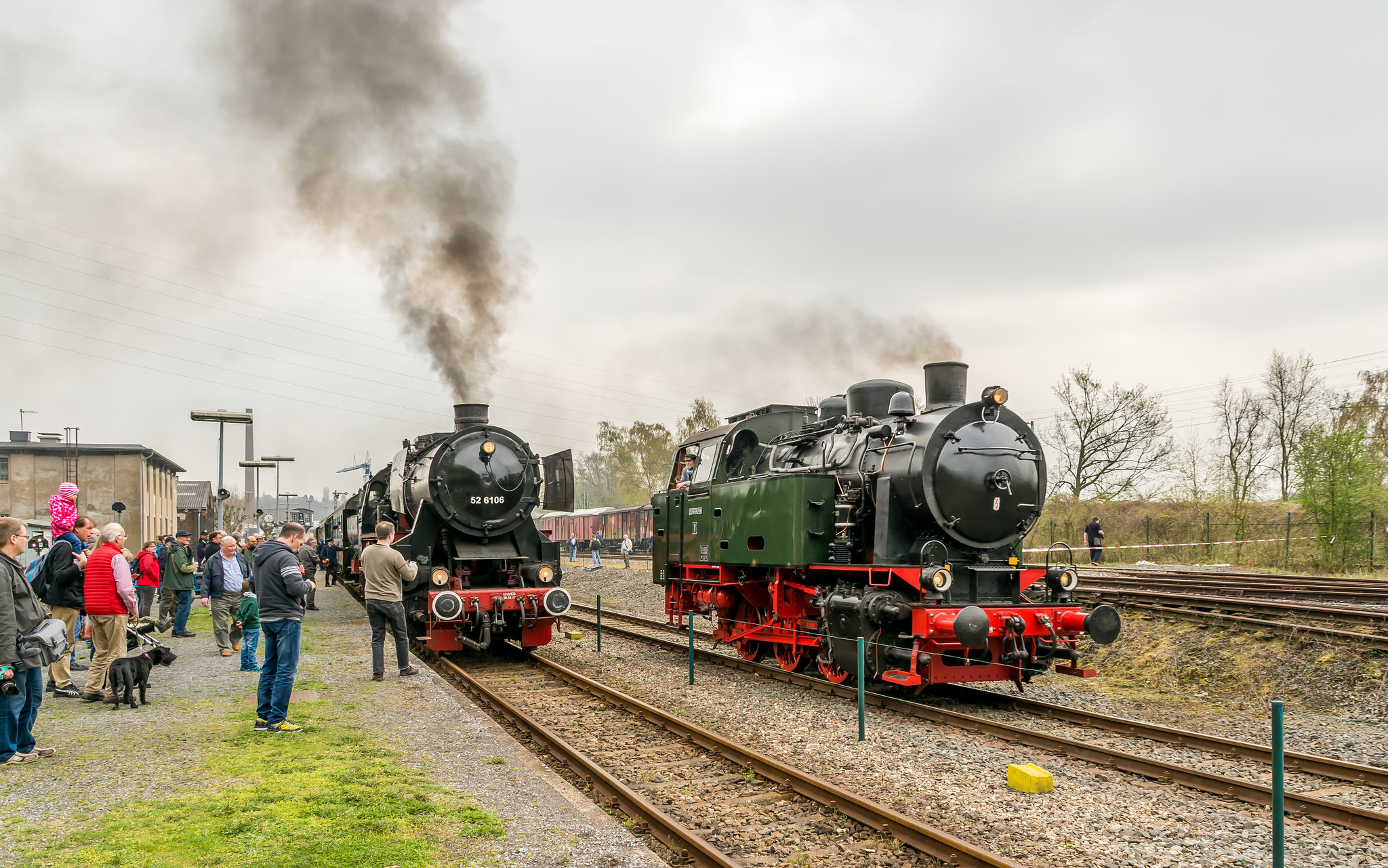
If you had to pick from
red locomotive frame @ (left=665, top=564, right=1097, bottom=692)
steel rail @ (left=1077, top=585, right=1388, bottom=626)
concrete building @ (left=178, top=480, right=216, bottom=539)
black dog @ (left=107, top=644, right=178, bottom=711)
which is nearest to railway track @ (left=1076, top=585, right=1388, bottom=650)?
steel rail @ (left=1077, top=585, right=1388, bottom=626)

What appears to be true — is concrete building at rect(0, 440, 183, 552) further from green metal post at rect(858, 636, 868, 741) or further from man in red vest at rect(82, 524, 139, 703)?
green metal post at rect(858, 636, 868, 741)

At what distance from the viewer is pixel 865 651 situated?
861cm

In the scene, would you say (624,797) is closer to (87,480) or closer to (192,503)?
(87,480)

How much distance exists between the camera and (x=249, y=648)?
10.2 meters

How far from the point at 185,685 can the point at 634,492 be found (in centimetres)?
4116

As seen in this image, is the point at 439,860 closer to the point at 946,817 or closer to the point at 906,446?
the point at 946,817

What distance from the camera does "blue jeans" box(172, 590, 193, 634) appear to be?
525 inches

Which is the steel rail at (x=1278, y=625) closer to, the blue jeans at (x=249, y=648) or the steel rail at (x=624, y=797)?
the steel rail at (x=624, y=797)

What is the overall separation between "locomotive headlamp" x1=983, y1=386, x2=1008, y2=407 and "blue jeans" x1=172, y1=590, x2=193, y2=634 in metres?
11.8

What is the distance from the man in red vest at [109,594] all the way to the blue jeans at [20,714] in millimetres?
1662

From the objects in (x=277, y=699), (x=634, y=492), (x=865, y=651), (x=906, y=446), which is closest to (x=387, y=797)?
(x=277, y=699)

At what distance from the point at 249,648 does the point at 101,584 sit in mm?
2728

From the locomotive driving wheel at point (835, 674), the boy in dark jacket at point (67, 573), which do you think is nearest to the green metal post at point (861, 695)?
the locomotive driving wheel at point (835, 674)

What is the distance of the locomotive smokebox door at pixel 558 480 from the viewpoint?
12.8 m
